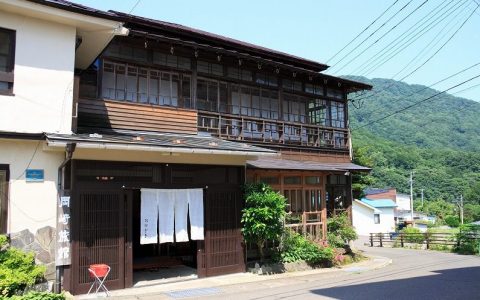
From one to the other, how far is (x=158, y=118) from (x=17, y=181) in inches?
210

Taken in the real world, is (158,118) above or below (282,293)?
above

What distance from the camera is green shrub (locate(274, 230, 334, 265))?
48.5 ft

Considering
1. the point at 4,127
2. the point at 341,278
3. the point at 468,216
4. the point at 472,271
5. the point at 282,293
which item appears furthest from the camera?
the point at 468,216

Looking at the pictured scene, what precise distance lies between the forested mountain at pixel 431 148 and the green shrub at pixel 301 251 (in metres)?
83.2

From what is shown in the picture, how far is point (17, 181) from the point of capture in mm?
10164

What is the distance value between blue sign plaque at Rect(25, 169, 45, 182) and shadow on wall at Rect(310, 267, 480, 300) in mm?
7599

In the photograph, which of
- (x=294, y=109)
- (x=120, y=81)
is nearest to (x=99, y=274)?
(x=120, y=81)

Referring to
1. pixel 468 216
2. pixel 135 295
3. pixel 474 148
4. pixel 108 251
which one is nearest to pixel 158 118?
pixel 108 251

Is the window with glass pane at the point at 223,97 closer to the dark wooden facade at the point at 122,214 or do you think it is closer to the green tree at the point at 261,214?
the dark wooden facade at the point at 122,214

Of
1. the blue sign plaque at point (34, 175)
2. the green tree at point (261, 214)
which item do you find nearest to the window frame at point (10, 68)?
the blue sign plaque at point (34, 175)

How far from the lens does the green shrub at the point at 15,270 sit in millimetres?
8886

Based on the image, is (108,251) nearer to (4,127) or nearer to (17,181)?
(17,181)

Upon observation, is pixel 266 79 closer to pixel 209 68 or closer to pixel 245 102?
pixel 245 102

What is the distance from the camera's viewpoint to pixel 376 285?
40.1 ft
